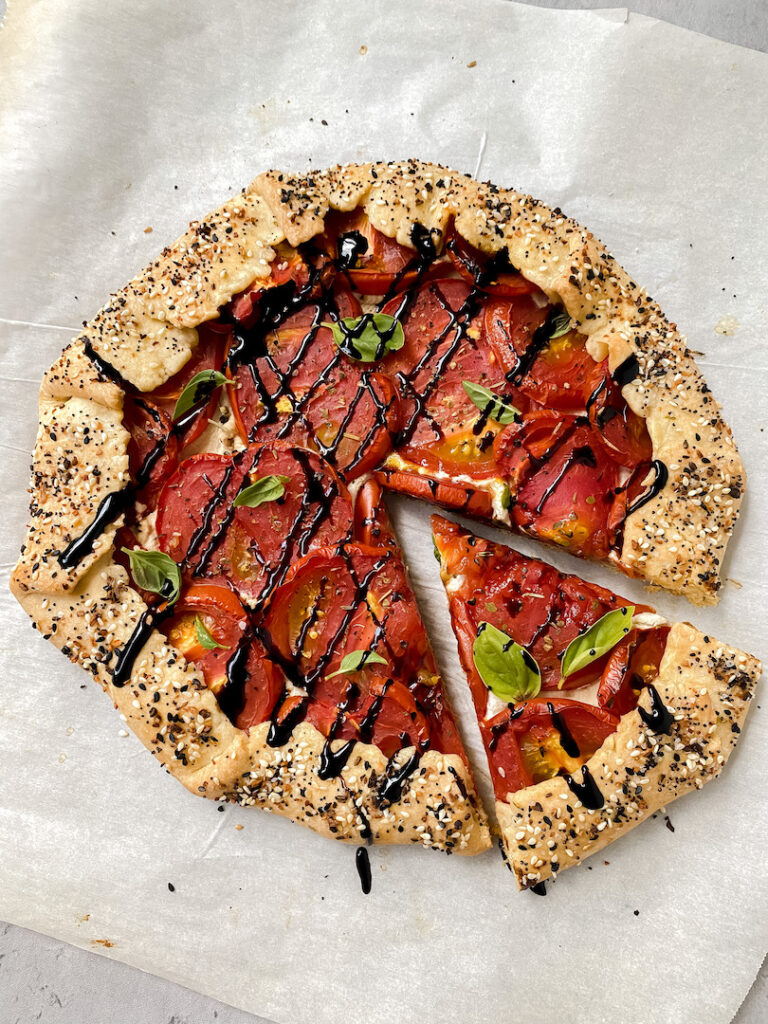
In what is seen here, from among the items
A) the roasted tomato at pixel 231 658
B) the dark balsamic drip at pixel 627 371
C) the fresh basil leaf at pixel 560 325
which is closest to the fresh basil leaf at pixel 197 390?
the roasted tomato at pixel 231 658

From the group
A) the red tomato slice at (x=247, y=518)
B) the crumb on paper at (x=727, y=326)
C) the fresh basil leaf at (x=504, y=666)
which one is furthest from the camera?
the crumb on paper at (x=727, y=326)

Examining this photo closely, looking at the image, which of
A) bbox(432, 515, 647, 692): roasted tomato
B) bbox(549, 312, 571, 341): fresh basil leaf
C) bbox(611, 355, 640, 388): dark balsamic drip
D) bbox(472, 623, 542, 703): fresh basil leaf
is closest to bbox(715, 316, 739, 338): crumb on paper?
bbox(611, 355, 640, 388): dark balsamic drip

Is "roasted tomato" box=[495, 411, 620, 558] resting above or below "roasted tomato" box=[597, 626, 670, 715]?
above

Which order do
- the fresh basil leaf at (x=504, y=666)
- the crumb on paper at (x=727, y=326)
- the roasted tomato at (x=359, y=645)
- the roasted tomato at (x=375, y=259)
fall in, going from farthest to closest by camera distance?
the crumb on paper at (x=727, y=326), the roasted tomato at (x=375, y=259), the roasted tomato at (x=359, y=645), the fresh basil leaf at (x=504, y=666)

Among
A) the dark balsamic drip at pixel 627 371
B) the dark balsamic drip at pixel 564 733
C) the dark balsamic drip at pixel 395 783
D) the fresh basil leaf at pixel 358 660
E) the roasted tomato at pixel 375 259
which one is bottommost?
the dark balsamic drip at pixel 395 783

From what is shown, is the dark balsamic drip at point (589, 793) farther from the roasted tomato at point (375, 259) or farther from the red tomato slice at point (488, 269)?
the roasted tomato at point (375, 259)

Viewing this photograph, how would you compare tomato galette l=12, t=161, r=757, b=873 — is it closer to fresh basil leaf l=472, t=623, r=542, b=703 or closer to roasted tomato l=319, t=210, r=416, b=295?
roasted tomato l=319, t=210, r=416, b=295
